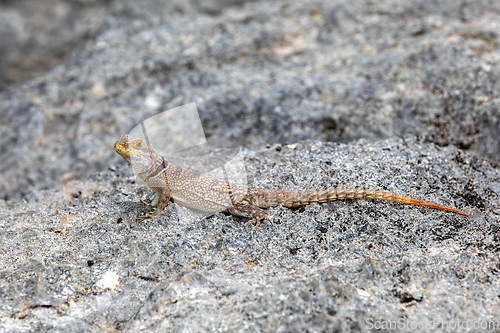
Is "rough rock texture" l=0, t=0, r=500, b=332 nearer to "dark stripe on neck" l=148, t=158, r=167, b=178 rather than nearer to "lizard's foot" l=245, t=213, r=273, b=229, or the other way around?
"lizard's foot" l=245, t=213, r=273, b=229

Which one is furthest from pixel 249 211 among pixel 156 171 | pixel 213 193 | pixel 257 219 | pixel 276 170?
pixel 156 171

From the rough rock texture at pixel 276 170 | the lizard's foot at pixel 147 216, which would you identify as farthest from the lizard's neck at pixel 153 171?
the lizard's foot at pixel 147 216

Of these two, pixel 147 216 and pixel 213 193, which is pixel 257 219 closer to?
pixel 213 193

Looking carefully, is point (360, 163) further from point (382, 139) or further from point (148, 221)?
point (148, 221)

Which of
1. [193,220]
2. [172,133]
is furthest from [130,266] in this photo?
[172,133]

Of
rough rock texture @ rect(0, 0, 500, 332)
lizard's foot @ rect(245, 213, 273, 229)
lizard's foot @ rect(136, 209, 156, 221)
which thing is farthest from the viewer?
lizard's foot @ rect(136, 209, 156, 221)

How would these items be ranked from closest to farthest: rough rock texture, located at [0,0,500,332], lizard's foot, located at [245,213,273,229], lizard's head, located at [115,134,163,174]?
1. rough rock texture, located at [0,0,500,332]
2. lizard's foot, located at [245,213,273,229]
3. lizard's head, located at [115,134,163,174]

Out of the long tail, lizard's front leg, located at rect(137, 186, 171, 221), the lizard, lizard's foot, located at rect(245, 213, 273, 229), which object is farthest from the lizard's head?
the long tail
